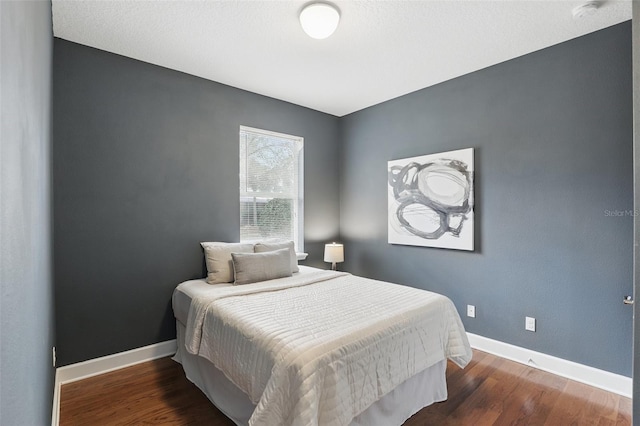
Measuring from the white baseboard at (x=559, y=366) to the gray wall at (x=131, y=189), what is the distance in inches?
111

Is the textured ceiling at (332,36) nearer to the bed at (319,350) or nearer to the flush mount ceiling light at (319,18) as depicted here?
the flush mount ceiling light at (319,18)

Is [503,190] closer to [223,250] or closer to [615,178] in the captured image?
[615,178]

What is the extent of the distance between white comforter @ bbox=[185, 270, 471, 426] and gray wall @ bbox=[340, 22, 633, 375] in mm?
995

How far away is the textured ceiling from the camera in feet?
7.09

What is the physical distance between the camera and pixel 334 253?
400 centimetres

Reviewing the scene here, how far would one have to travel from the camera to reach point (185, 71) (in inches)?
123

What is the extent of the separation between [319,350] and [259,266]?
4.92ft

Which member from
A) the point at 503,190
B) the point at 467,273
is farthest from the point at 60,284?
the point at 503,190

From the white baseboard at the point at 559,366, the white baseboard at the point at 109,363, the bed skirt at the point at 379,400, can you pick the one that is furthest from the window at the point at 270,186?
the white baseboard at the point at 559,366

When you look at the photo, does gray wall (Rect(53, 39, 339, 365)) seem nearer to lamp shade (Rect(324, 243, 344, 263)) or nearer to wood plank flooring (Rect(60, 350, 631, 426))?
wood plank flooring (Rect(60, 350, 631, 426))

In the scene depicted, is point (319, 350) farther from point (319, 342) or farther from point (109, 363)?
point (109, 363)

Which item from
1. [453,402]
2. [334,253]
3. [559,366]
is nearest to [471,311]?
[559,366]

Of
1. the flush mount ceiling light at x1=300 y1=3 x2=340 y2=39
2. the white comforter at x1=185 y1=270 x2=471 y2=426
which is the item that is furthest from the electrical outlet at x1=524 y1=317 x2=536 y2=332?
the flush mount ceiling light at x1=300 y1=3 x2=340 y2=39

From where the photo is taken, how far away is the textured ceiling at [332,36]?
85.0 inches
